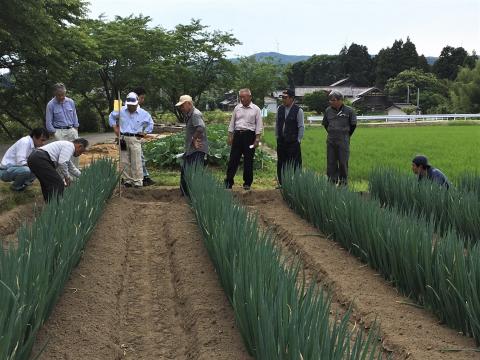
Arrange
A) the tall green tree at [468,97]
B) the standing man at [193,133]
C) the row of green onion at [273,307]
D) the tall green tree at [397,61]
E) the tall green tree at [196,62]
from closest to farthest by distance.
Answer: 1. the row of green onion at [273,307]
2. the standing man at [193,133]
3. the tall green tree at [196,62]
4. the tall green tree at [468,97]
5. the tall green tree at [397,61]

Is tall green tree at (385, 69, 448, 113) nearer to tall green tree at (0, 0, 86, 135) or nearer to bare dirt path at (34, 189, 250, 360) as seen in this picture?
tall green tree at (0, 0, 86, 135)

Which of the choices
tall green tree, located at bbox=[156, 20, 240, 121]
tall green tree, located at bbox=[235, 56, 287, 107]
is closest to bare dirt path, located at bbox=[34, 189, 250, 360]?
tall green tree, located at bbox=[156, 20, 240, 121]

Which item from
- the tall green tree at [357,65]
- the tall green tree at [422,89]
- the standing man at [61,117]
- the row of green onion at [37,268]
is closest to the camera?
the row of green onion at [37,268]

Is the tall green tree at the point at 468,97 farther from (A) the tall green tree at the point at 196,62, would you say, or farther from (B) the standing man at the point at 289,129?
(B) the standing man at the point at 289,129

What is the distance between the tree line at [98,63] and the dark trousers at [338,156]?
7.77 metres

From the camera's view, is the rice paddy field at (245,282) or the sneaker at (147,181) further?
the sneaker at (147,181)

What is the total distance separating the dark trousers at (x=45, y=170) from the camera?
546 centimetres

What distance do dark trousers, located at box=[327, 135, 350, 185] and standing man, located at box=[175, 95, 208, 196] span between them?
165 centimetres

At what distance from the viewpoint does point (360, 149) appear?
13773 mm

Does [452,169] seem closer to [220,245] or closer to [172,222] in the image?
[172,222]

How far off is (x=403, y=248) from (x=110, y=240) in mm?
2498

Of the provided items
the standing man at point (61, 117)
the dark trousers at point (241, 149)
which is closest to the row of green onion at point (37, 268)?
the dark trousers at point (241, 149)

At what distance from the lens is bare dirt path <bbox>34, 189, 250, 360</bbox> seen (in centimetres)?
266

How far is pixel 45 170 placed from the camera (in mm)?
5488
